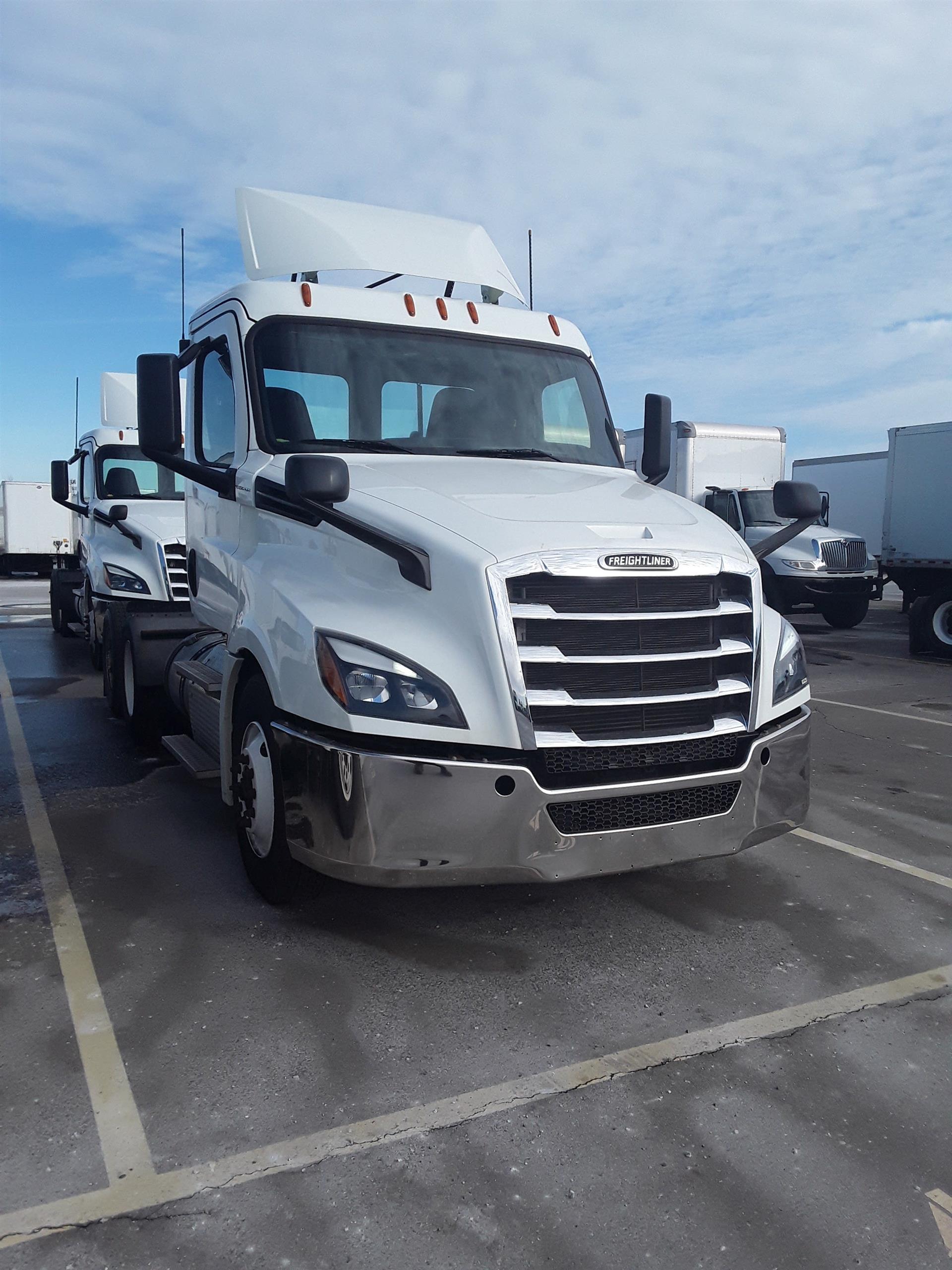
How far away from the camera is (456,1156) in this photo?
2.71m

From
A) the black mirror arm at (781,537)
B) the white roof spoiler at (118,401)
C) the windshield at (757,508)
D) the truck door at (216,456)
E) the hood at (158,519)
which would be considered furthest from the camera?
the windshield at (757,508)

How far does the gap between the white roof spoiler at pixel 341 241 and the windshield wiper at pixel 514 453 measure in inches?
51.6

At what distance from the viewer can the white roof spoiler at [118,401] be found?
12.0 m

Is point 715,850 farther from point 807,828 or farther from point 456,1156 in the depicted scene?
point 807,828

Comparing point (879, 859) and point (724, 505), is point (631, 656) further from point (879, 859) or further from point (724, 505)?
point (724, 505)

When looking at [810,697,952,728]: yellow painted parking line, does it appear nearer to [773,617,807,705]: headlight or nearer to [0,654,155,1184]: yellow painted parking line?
[773,617,807,705]: headlight

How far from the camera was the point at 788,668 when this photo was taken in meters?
4.24

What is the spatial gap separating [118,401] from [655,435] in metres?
8.29

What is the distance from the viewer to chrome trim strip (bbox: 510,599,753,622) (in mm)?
3609

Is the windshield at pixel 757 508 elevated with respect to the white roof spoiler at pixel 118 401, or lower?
lower

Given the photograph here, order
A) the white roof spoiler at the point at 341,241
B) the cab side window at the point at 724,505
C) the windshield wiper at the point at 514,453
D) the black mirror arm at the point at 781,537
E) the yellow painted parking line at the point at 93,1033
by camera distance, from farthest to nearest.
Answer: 1. the cab side window at the point at 724,505
2. the white roof spoiler at the point at 341,241
3. the windshield wiper at the point at 514,453
4. the black mirror arm at the point at 781,537
5. the yellow painted parking line at the point at 93,1033

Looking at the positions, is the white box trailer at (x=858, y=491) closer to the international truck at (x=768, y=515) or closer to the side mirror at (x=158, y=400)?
the international truck at (x=768, y=515)

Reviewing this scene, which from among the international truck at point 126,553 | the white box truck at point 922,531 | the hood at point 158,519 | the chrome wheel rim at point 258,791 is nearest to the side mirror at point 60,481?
the international truck at point 126,553

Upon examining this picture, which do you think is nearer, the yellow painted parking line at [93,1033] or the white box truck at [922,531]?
the yellow painted parking line at [93,1033]
